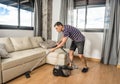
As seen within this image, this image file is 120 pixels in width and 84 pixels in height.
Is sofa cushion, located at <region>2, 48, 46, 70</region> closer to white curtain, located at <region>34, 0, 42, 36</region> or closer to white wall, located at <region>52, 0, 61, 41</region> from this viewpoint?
white curtain, located at <region>34, 0, 42, 36</region>

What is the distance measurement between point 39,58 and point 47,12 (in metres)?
2.05

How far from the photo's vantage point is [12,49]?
8.57 feet

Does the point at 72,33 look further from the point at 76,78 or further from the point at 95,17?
the point at 95,17

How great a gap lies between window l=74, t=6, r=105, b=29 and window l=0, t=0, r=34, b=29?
1693 mm

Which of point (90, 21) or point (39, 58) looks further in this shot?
point (90, 21)

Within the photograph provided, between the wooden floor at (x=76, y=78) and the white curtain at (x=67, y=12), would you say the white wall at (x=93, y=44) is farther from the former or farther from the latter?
the wooden floor at (x=76, y=78)

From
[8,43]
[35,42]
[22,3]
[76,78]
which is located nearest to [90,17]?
[35,42]

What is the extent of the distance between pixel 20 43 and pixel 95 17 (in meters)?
2.49

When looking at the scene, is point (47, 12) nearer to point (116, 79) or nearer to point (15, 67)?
point (15, 67)

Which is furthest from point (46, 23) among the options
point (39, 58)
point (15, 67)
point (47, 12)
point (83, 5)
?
point (15, 67)

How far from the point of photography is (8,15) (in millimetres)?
3131

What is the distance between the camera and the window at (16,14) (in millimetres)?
2974

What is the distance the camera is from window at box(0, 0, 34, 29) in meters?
2.97

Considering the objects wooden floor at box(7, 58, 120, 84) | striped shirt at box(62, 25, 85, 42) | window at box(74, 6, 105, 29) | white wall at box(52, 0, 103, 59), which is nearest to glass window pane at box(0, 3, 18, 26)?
wooden floor at box(7, 58, 120, 84)
